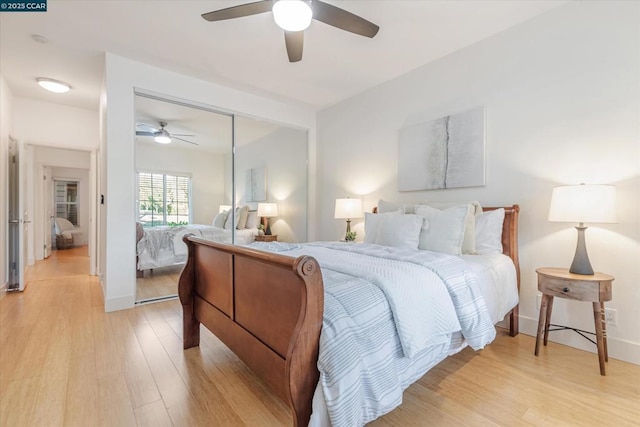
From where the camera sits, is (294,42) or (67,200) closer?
(294,42)

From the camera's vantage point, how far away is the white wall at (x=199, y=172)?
354 centimetres

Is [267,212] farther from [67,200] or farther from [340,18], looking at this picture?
[67,200]

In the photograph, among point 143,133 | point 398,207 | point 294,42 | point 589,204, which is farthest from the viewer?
point 143,133

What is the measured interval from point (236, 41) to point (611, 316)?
Result: 3856 millimetres

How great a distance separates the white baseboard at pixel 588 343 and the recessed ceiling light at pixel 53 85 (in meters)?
5.76

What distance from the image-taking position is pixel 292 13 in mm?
1891

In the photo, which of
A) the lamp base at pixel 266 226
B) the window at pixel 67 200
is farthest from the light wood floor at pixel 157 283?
the window at pixel 67 200

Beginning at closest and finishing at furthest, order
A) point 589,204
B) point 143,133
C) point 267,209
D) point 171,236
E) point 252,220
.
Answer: point 589,204 < point 143,133 < point 171,236 < point 252,220 < point 267,209

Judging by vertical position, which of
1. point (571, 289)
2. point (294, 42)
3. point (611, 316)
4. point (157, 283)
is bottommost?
point (157, 283)

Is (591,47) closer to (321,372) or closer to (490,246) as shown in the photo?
(490,246)

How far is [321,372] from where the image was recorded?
3.53ft

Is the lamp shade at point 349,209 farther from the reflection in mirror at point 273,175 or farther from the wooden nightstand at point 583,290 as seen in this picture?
the wooden nightstand at point 583,290

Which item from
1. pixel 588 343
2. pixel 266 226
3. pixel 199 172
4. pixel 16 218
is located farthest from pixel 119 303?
pixel 588 343

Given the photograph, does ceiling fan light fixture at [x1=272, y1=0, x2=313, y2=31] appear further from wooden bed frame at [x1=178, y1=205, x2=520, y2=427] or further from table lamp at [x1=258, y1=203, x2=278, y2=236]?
table lamp at [x1=258, y1=203, x2=278, y2=236]
